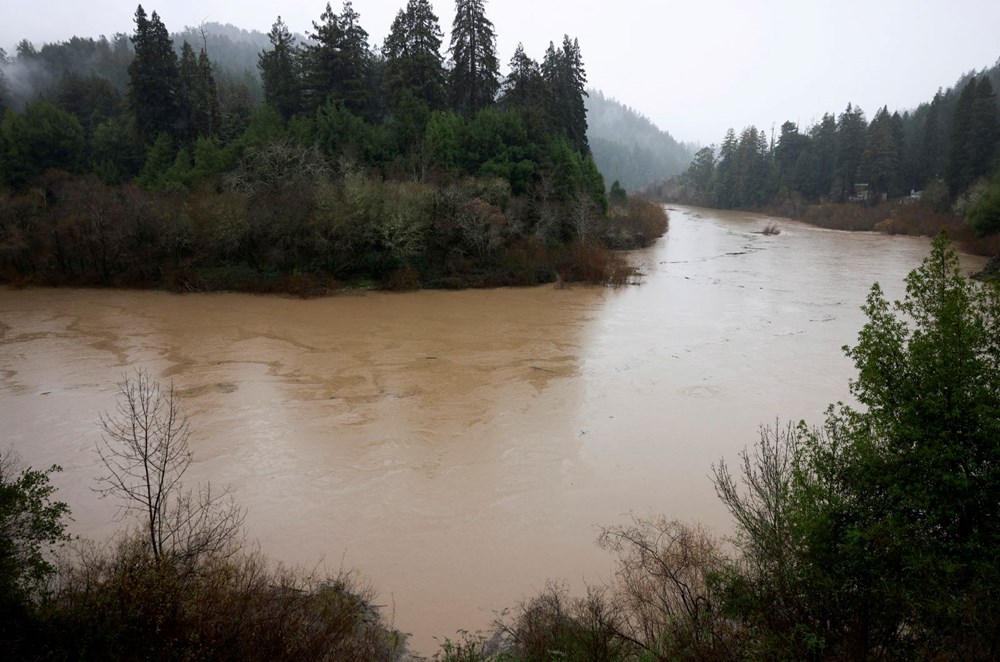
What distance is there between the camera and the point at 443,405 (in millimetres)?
17078

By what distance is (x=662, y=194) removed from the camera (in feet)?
343

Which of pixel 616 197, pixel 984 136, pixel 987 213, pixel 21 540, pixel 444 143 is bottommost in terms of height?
pixel 21 540

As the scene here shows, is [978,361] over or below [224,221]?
below

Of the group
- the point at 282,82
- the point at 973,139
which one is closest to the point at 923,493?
the point at 282,82

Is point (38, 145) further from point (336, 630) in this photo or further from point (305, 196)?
point (336, 630)

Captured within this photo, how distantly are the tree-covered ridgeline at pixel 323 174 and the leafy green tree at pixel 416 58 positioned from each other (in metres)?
0.11

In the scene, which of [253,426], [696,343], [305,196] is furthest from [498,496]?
[305,196]

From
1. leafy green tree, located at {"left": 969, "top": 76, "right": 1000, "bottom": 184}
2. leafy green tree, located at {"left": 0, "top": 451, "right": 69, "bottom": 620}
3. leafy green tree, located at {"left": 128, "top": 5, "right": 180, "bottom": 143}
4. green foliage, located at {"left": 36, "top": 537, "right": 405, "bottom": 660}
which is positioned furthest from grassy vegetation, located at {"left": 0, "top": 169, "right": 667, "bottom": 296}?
leafy green tree, located at {"left": 969, "top": 76, "right": 1000, "bottom": 184}

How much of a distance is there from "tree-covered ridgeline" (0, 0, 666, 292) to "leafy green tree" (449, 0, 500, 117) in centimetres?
12

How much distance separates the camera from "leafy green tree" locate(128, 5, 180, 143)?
40.2 meters

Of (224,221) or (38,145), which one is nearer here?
(224,221)

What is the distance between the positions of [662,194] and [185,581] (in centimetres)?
10650

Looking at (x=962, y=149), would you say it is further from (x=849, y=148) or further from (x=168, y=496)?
(x=168, y=496)

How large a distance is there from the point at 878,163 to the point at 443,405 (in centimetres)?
6583
